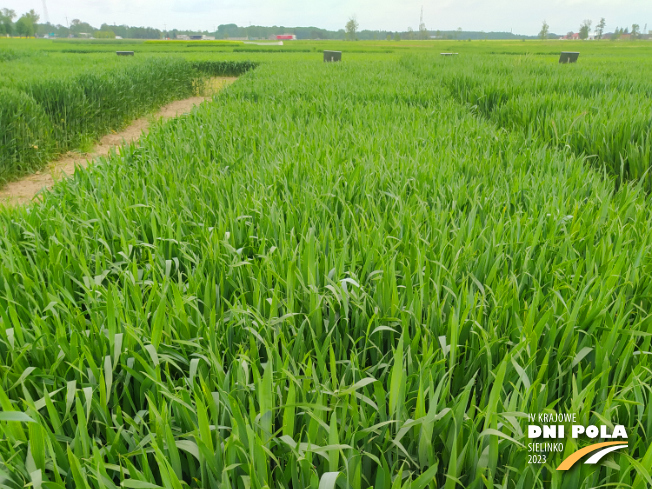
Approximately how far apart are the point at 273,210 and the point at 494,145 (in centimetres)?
230

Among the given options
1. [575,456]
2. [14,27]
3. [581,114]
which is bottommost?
[575,456]

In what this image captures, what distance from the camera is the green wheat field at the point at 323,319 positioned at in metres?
0.82

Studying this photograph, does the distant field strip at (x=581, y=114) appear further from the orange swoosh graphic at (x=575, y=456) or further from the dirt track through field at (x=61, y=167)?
the dirt track through field at (x=61, y=167)

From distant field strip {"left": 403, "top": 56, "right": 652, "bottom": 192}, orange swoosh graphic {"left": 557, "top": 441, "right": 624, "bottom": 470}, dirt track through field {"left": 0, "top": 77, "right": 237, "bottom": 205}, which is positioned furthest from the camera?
dirt track through field {"left": 0, "top": 77, "right": 237, "bottom": 205}

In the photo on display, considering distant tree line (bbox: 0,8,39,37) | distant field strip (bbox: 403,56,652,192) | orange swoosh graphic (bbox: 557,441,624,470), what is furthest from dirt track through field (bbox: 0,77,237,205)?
distant tree line (bbox: 0,8,39,37)

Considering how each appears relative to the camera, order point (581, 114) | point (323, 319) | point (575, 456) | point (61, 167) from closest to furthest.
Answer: point (575, 456)
point (323, 319)
point (581, 114)
point (61, 167)

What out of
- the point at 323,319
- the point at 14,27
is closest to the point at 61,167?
the point at 323,319

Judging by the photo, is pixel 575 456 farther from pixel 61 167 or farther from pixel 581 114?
pixel 61 167

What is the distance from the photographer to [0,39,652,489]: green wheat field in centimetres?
82

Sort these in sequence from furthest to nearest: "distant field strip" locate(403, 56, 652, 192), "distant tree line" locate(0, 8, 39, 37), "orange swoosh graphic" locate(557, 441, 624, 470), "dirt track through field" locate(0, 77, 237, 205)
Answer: "distant tree line" locate(0, 8, 39, 37)
"dirt track through field" locate(0, 77, 237, 205)
"distant field strip" locate(403, 56, 652, 192)
"orange swoosh graphic" locate(557, 441, 624, 470)

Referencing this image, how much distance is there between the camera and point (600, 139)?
146 inches

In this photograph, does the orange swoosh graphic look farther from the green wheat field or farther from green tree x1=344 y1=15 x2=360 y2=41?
green tree x1=344 y1=15 x2=360 y2=41

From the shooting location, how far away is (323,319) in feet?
4.21

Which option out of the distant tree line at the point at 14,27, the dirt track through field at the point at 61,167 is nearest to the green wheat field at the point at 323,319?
the dirt track through field at the point at 61,167
